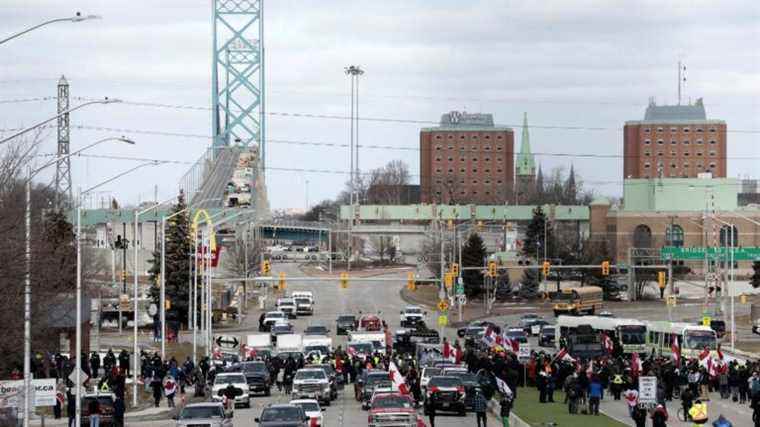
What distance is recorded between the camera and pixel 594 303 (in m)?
111

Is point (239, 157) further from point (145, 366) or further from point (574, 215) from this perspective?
point (145, 366)

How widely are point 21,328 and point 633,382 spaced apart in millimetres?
20289

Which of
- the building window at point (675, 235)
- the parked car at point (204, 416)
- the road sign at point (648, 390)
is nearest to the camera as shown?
the parked car at point (204, 416)

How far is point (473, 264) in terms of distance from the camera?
130750 millimetres

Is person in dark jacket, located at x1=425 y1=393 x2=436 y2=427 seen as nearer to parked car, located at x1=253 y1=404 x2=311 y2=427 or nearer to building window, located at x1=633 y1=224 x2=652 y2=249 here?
parked car, located at x1=253 y1=404 x2=311 y2=427

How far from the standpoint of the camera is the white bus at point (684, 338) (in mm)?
68750

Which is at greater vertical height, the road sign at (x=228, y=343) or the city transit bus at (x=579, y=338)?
the city transit bus at (x=579, y=338)

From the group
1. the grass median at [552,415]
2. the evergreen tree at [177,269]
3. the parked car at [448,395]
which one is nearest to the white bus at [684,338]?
the grass median at [552,415]

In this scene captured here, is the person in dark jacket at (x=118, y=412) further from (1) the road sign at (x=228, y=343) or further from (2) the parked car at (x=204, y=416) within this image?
(1) the road sign at (x=228, y=343)

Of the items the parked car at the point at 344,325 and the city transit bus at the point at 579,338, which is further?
the parked car at the point at 344,325

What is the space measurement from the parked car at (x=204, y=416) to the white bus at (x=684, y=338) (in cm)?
3028

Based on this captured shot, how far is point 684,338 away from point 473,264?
6122 centimetres

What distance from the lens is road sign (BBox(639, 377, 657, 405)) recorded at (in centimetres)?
4362

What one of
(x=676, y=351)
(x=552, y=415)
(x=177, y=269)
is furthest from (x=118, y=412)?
(x=177, y=269)
